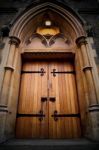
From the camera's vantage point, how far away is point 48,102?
2.95 meters

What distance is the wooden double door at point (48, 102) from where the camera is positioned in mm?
2711

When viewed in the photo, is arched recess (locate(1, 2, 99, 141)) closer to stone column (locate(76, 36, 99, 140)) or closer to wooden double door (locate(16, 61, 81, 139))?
stone column (locate(76, 36, 99, 140))

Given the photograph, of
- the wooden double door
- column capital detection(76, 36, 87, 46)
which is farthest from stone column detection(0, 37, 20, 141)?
column capital detection(76, 36, 87, 46)

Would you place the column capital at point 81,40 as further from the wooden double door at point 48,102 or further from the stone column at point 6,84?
the stone column at point 6,84

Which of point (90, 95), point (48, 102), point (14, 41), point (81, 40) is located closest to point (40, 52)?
point (14, 41)

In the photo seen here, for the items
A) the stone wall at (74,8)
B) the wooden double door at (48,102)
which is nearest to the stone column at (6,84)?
the wooden double door at (48,102)

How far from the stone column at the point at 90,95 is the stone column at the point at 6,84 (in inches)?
57.3

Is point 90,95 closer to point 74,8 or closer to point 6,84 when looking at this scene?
point 6,84

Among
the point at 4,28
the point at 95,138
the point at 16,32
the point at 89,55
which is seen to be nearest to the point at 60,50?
the point at 89,55

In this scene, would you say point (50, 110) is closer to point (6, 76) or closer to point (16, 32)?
point (6, 76)

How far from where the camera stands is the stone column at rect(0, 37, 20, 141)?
2204mm

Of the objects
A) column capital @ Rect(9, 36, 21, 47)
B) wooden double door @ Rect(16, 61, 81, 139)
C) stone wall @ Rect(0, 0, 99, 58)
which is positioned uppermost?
stone wall @ Rect(0, 0, 99, 58)

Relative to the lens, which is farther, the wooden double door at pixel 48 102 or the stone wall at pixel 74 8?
the stone wall at pixel 74 8

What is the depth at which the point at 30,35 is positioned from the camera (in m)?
3.69
